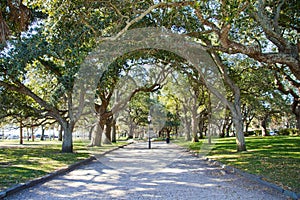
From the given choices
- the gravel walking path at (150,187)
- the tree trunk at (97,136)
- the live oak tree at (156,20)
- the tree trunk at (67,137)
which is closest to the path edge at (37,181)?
the gravel walking path at (150,187)

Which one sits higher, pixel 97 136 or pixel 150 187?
pixel 97 136

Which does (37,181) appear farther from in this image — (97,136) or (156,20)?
(97,136)

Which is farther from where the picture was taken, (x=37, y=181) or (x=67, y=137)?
(x=67, y=137)

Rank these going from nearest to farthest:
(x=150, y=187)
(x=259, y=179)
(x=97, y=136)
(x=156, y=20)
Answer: (x=150, y=187) → (x=259, y=179) → (x=156, y=20) → (x=97, y=136)

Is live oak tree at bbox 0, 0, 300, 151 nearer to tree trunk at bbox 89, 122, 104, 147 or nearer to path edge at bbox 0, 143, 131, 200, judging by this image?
path edge at bbox 0, 143, 131, 200

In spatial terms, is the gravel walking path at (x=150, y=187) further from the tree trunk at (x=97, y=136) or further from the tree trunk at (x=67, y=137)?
the tree trunk at (x=97, y=136)

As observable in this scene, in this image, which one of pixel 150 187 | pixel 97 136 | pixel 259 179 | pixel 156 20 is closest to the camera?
pixel 150 187

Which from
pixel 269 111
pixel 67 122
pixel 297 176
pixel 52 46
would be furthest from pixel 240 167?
pixel 269 111

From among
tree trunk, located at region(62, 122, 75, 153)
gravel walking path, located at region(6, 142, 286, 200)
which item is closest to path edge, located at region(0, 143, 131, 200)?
gravel walking path, located at region(6, 142, 286, 200)

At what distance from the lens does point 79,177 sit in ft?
29.1

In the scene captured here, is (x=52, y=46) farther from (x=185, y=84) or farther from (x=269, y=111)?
(x=269, y=111)

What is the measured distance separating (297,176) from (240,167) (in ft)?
7.65

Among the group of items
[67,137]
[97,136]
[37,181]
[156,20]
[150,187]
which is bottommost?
[150,187]

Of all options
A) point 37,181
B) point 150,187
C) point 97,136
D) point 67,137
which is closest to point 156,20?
point 150,187
